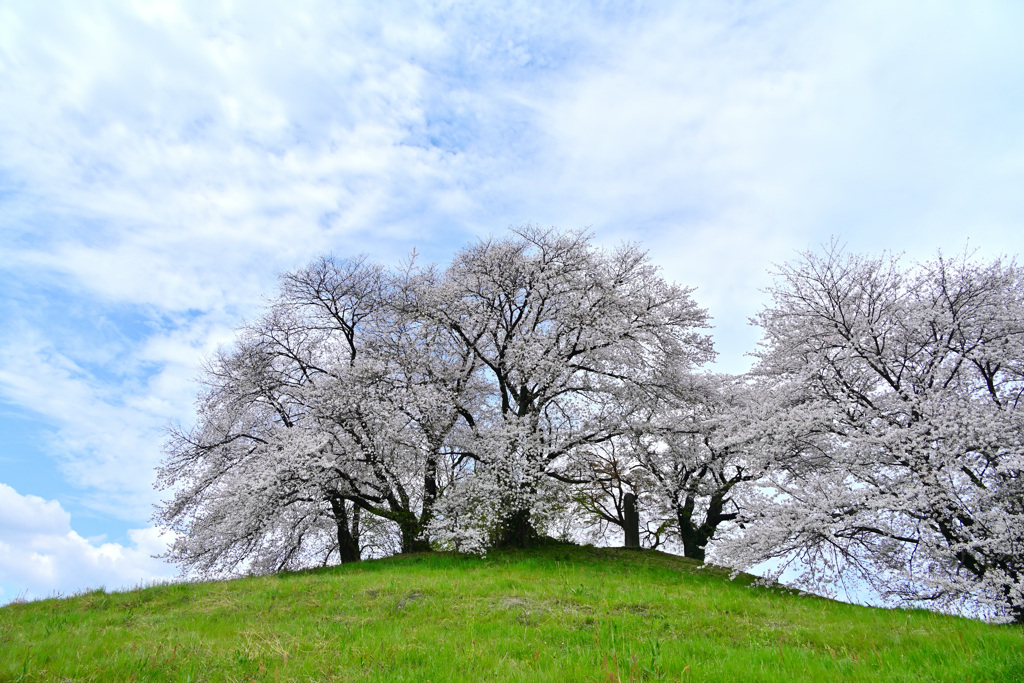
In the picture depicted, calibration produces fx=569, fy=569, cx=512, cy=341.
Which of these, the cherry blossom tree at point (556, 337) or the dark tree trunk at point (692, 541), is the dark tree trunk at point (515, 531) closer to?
the cherry blossom tree at point (556, 337)

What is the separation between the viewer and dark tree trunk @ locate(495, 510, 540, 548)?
20078 mm

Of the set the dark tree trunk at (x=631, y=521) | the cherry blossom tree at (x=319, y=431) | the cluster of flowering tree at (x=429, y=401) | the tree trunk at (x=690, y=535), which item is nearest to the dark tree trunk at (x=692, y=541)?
the tree trunk at (x=690, y=535)

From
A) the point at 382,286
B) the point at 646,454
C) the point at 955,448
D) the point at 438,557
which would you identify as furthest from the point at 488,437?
the point at 955,448

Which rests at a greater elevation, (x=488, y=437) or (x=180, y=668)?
(x=488, y=437)

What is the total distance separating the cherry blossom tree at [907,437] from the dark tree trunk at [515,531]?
731 centimetres

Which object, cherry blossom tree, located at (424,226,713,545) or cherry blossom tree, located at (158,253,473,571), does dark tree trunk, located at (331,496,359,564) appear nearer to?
cherry blossom tree, located at (158,253,473,571)

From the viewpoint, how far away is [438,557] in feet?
63.0

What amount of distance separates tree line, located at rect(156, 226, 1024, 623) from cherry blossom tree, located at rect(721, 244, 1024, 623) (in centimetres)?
7

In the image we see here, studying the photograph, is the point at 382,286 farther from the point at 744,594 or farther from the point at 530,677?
the point at 530,677

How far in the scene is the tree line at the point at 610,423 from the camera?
14.6 metres

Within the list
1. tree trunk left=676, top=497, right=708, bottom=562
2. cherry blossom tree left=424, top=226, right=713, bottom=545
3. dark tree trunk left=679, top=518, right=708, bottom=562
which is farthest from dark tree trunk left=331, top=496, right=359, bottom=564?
dark tree trunk left=679, top=518, right=708, bottom=562

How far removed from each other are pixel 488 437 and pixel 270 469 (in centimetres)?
700

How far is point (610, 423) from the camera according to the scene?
2038 cm

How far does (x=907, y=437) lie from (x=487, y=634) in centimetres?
1201
